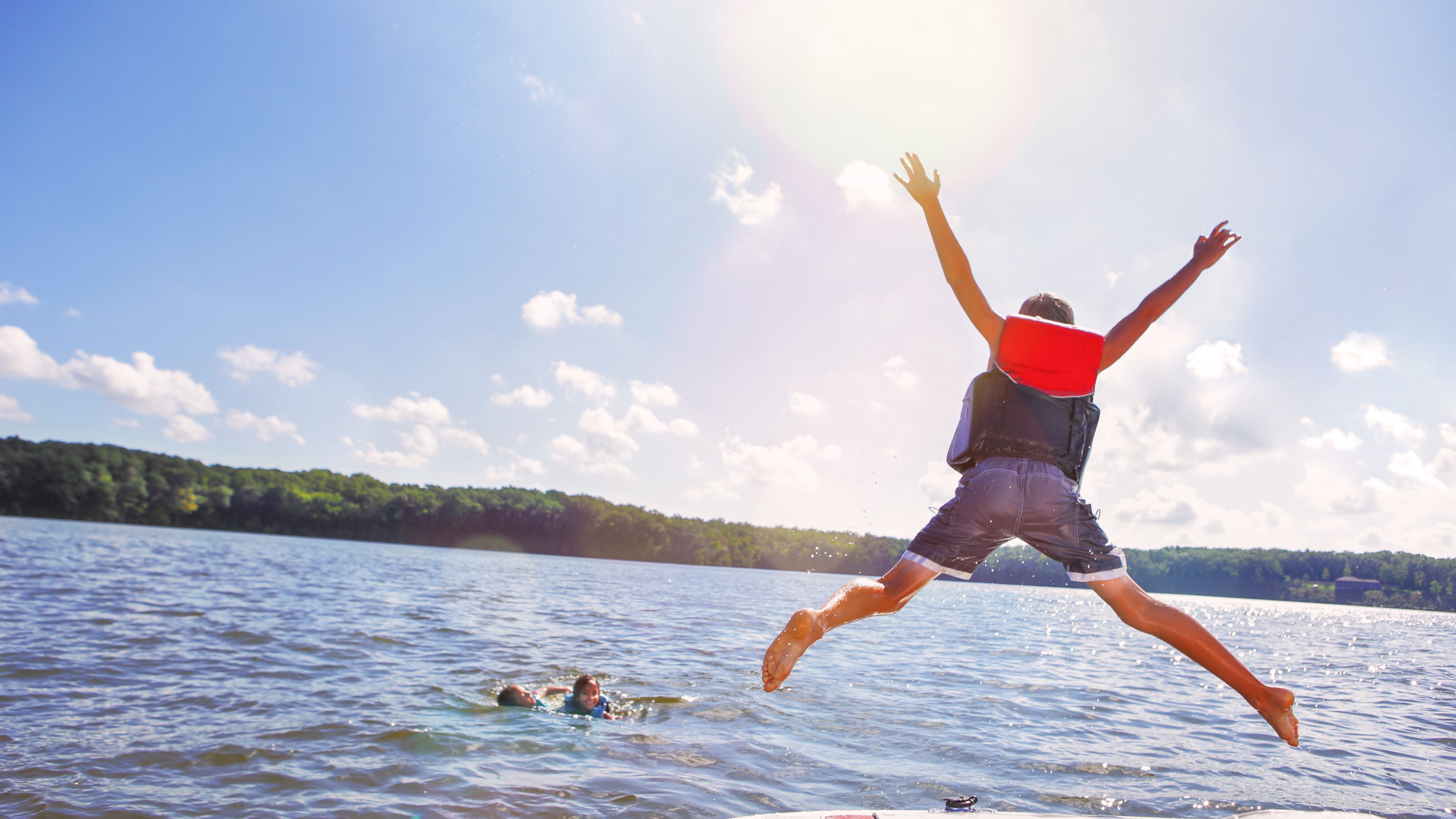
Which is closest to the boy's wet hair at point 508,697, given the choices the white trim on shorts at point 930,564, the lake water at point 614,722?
the lake water at point 614,722

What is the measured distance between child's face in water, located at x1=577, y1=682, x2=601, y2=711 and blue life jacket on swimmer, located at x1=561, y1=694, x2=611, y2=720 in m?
0.02

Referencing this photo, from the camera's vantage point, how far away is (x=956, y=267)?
3.69m

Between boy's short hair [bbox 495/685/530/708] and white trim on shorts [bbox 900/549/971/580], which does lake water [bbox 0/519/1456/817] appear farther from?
white trim on shorts [bbox 900/549/971/580]

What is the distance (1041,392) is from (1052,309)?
0.51m

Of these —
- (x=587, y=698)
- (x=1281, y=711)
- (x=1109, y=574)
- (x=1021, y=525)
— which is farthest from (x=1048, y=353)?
(x=587, y=698)

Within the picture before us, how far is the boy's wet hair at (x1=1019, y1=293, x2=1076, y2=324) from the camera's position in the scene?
384 cm

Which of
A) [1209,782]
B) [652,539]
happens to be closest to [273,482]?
[652,539]

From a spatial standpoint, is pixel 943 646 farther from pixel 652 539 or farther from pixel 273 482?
pixel 273 482

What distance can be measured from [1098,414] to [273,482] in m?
117

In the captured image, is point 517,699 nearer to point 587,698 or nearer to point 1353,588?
point 587,698

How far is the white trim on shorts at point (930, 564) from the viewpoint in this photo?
3615 millimetres

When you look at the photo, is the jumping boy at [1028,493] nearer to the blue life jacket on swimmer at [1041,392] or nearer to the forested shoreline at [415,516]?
the blue life jacket on swimmer at [1041,392]

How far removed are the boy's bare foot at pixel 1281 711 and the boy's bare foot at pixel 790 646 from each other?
7.10 ft

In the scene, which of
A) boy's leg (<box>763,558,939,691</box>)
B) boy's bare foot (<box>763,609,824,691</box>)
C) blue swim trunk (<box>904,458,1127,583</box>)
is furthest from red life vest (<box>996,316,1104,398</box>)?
boy's bare foot (<box>763,609,824,691</box>)
